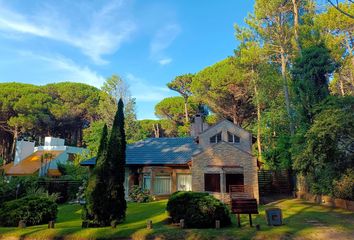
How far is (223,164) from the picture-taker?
20641mm

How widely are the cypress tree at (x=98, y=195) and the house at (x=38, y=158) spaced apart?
2241 centimetres

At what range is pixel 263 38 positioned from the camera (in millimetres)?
29656

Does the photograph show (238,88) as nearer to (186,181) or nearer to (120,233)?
(186,181)

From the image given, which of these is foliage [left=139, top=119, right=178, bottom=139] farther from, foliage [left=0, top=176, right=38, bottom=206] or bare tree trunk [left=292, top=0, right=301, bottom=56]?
bare tree trunk [left=292, top=0, right=301, bottom=56]

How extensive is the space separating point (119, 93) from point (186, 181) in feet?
74.6

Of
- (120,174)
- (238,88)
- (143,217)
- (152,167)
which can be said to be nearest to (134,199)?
(152,167)

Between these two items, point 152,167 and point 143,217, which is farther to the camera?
point 152,167

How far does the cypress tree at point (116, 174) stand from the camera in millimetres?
12719

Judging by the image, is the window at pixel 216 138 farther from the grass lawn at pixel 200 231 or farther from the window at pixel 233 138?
the grass lawn at pixel 200 231

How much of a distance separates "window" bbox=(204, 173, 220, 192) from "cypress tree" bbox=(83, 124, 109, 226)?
10.0 metres

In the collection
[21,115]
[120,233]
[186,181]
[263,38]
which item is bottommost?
[120,233]

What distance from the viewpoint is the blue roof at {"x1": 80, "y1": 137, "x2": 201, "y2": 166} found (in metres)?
23.7

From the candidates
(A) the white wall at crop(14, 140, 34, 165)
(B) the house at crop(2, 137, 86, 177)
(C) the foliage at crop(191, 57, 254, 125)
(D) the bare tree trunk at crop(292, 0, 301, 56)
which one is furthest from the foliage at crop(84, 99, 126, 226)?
(A) the white wall at crop(14, 140, 34, 165)

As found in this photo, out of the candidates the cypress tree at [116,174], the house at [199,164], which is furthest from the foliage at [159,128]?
the cypress tree at [116,174]
